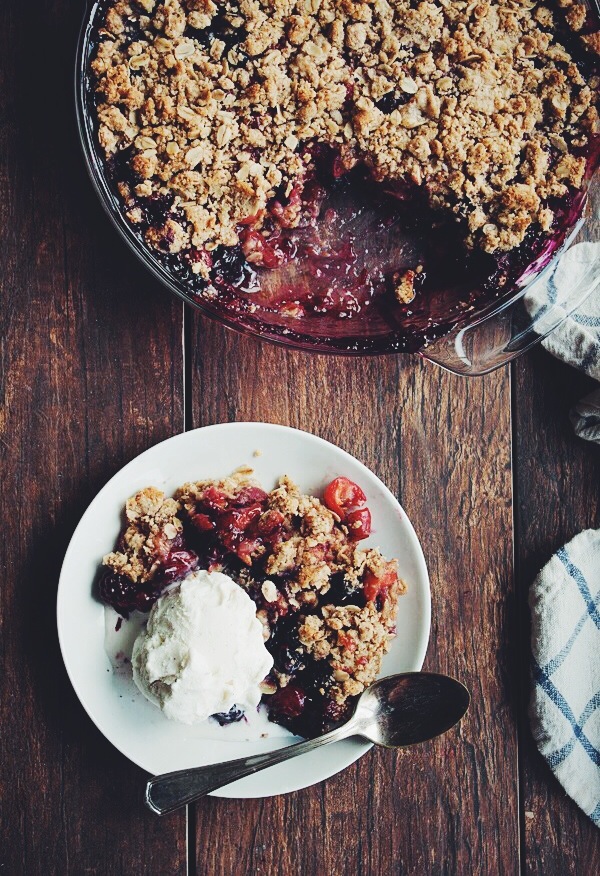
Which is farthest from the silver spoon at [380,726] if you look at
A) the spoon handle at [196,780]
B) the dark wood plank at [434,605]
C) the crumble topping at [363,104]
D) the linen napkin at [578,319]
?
the crumble topping at [363,104]

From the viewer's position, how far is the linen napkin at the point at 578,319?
1.24m

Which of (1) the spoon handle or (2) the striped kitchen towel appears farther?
(2) the striped kitchen towel

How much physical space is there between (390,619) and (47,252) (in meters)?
0.87

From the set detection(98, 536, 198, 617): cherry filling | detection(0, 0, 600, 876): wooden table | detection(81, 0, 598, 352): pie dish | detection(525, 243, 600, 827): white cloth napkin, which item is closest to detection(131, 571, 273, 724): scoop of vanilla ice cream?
detection(98, 536, 198, 617): cherry filling

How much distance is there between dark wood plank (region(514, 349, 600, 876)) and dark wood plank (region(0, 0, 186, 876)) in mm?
651

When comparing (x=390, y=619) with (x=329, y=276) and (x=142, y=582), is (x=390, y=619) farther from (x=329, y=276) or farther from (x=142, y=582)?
(x=329, y=276)

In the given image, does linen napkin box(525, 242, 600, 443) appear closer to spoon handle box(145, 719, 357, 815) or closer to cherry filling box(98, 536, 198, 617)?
cherry filling box(98, 536, 198, 617)

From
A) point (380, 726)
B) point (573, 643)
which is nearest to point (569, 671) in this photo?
point (573, 643)

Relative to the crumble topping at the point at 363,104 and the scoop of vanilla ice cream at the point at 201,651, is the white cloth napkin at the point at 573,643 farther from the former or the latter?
the scoop of vanilla ice cream at the point at 201,651

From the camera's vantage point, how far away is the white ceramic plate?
1.30 meters

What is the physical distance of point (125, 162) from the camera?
3.83 feet

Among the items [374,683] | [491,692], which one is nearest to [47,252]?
[374,683]

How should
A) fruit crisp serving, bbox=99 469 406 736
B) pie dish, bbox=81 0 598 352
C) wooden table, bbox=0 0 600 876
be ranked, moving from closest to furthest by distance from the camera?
1. pie dish, bbox=81 0 598 352
2. fruit crisp serving, bbox=99 469 406 736
3. wooden table, bbox=0 0 600 876

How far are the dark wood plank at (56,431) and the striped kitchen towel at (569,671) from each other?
2.27 ft
